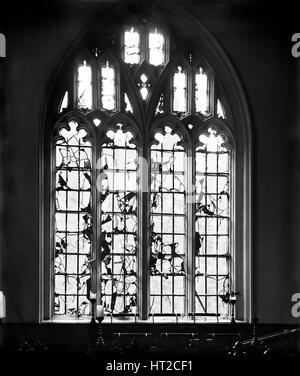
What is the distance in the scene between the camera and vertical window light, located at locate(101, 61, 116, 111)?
8984 millimetres

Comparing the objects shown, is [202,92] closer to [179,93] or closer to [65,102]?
[179,93]

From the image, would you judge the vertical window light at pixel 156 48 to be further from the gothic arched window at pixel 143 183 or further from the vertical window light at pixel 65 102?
the vertical window light at pixel 65 102

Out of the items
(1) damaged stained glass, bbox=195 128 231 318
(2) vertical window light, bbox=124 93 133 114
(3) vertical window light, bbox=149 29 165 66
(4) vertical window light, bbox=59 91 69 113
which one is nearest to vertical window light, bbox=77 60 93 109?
(4) vertical window light, bbox=59 91 69 113

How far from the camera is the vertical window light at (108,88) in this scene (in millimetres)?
8984

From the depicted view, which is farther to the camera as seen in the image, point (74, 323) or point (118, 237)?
point (118, 237)

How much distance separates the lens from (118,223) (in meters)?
8.85

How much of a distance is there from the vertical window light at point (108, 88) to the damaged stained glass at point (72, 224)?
1.76 feet

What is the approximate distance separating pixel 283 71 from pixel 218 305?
333 cm

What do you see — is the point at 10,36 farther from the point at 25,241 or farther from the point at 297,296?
the point at 297,296

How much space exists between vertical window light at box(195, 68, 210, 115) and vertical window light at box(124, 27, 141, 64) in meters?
0.90

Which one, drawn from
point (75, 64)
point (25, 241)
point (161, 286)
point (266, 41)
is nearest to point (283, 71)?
point (266, 41)

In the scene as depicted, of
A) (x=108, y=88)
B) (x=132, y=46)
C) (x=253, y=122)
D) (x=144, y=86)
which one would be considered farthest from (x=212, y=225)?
(x=132, y=46)

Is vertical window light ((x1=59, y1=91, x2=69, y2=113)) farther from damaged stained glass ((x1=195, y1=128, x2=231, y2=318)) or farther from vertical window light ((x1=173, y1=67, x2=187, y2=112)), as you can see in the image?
damaged stained glass ((x1=195, y1=128, x2=231, y2=318))

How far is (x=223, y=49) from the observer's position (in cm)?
886
